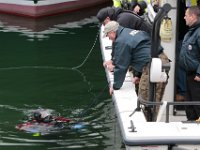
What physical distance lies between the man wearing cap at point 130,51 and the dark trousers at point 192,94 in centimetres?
32

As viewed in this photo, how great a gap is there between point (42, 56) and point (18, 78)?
6.84ft

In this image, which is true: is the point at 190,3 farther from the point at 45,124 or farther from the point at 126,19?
the point at 45,124

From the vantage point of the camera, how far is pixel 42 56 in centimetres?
1401

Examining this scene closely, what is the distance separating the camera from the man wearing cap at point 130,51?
6.42 meters

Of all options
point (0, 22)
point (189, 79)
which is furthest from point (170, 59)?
point (0, 22)

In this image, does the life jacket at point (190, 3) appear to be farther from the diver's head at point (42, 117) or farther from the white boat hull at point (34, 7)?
the white boat hull at point (34, 7)

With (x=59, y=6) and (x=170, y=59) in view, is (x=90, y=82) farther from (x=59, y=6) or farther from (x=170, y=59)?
(x=59, y=6)

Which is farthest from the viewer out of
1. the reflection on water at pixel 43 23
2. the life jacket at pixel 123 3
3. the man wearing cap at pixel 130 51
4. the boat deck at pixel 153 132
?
the reflection on water at pixel 43 23

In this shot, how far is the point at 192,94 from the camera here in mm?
6520

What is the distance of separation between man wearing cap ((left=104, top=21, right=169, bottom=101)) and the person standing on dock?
262 mm

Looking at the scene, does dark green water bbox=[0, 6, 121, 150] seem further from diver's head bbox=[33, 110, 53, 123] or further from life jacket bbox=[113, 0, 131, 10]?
life jacket bbox=[113, 0, 131, 10]

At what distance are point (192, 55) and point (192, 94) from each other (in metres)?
0.53

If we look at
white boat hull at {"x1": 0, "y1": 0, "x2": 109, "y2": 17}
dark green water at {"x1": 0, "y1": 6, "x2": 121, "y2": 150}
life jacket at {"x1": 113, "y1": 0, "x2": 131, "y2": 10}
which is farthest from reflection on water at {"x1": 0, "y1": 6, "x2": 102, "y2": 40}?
life jacket at {"x1": 113, "y1": 0, "x2": 131, "y2": 10}

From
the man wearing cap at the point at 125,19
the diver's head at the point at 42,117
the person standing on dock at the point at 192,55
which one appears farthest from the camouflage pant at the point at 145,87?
the diver's head at the point at 42,117
